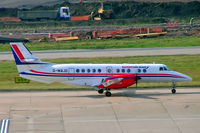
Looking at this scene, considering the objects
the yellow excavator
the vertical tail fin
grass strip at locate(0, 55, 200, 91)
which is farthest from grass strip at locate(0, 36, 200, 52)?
the vertical tail fin

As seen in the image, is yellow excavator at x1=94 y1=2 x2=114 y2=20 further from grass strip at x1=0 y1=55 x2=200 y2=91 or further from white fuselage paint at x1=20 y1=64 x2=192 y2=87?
white fuselage paint at x1=20 y1=64 x2=192 y2=87

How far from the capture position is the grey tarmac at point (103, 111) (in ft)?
96.7

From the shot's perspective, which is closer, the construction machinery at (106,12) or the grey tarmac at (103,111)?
the grey tarmac at (103,111)

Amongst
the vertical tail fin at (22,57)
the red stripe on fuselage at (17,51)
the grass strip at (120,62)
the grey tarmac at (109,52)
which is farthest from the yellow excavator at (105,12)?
the red stripe on fuselage at (17,51)

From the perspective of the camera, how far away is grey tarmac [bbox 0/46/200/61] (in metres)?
59.4

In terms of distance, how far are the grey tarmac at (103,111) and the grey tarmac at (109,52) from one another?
19.2m

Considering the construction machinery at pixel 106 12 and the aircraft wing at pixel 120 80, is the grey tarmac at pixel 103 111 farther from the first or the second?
the construction machinery at pixel 106 12

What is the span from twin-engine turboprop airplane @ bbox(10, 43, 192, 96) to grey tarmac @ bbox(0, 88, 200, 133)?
128 cm

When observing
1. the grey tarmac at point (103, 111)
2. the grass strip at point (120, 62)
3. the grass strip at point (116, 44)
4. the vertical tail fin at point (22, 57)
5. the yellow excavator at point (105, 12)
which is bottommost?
the grey tarmac at point (103, 111)

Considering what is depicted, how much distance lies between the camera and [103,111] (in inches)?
1314

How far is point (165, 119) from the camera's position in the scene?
103 ft

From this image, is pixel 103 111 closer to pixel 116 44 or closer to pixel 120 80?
pixel 120 80

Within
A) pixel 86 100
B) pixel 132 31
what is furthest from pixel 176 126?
pixel 132 31

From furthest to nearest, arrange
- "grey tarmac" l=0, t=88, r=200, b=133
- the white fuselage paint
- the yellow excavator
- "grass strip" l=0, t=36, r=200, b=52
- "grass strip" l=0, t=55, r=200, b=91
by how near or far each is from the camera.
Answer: the yellow excavator < "grass strip" l=0, t=36, r=200, b=52 < "grass strip" l=0, t=55, r=200, b=91 < the white fuselage paint < "grey tarmac" l=0, t=88, r=200, b=133
